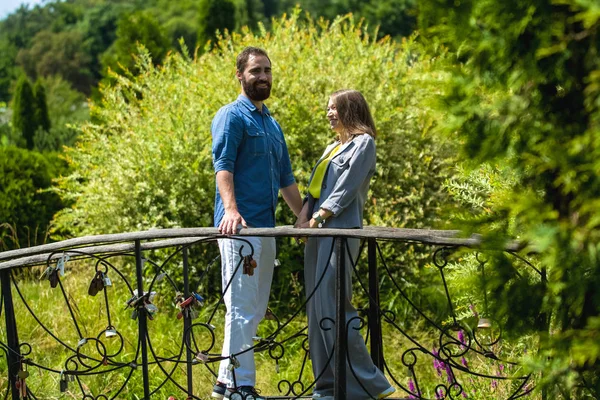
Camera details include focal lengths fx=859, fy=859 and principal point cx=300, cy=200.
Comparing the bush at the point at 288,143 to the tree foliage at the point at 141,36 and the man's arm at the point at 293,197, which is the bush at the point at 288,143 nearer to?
the man's arm at the point at 293,197

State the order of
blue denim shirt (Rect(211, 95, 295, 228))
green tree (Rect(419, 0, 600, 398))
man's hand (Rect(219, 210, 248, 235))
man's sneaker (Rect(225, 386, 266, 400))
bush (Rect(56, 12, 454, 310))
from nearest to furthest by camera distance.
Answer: green tree (Rect(419, 0, 600, 398)) → man's hand (Rect(219, 210, 248, 235)) → man's sneaker (Rect(225, 386, 266, 400)) → blue denim shirt (Rect(211, 95, 295, 228)) → bush (Rect(56, 12, 454, 310))

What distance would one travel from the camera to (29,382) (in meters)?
5.41

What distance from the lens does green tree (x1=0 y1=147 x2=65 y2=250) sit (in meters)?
9.09

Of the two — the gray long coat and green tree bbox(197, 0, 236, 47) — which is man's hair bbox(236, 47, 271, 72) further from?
green tree bbox(197, 0, 236, 47)

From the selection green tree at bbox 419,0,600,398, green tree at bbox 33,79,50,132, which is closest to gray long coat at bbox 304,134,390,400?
green tree at bbox 419,0,600,398

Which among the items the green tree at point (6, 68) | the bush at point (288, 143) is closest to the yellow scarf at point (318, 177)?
the bush at point (288, 143)

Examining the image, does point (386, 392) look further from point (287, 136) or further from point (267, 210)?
point (287, 136)

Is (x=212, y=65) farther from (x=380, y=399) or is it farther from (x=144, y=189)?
(x=380, y=399)

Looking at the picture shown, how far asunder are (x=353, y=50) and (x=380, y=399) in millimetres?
4908

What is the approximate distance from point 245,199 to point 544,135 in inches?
80.6

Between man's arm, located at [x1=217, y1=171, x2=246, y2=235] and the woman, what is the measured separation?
43 cm

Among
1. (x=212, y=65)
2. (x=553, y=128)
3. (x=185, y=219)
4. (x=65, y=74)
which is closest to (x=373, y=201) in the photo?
(x=185, y=219)

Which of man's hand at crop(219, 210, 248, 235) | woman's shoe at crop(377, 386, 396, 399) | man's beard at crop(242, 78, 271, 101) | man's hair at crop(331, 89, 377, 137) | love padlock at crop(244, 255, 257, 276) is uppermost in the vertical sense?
man's beard at crop(242, 78, 271, 101)

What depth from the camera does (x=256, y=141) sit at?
4.38m
